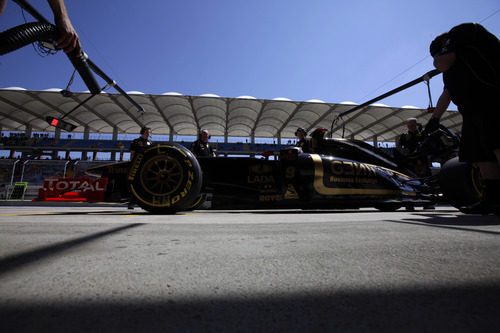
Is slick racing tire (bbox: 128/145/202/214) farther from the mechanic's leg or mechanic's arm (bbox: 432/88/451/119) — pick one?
the mechanic's leg

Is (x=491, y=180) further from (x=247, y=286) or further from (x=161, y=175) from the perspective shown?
(x=161, y=175)

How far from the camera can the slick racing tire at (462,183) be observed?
9.15ft

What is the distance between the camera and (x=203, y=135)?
5086 millimetres

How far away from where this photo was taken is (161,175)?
247 cm

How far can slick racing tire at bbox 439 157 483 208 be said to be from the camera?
9.15 feet

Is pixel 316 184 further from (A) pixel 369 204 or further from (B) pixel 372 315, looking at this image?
(B) pixel 372 315

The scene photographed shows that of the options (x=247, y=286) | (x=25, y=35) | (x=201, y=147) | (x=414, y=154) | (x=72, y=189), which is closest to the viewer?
(x=247, y=286)

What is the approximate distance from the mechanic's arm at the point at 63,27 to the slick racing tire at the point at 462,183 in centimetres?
384

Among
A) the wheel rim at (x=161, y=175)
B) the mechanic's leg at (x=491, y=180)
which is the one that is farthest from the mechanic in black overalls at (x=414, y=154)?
the wheel rim at (x=161, y=175)

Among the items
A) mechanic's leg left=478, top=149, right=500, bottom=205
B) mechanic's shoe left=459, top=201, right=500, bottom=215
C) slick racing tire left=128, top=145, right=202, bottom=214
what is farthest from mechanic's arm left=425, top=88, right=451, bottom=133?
slick racing tire left=128, top=145, right=202, bottom=214

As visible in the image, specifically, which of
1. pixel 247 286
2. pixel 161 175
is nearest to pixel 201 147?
pixel 161 175

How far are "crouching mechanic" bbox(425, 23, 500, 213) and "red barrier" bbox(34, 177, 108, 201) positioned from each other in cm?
732

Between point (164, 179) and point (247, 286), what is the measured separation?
6.97ft

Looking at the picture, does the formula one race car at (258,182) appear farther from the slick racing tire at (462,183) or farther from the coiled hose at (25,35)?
the coiled hose at (25,35)
